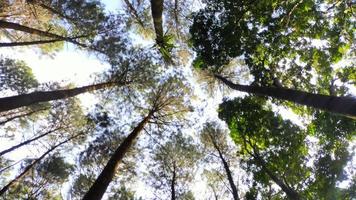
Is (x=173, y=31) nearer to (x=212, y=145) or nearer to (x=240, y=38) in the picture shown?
(x=212, y=145)

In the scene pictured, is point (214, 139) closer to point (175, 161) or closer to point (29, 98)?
point (175, 161)

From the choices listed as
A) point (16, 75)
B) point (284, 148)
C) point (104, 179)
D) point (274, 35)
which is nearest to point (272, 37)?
point (274, 35)

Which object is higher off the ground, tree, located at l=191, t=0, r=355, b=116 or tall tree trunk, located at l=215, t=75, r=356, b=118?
tree, located at l=191, t=0, r=355, b=116

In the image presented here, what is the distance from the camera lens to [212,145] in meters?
19.6

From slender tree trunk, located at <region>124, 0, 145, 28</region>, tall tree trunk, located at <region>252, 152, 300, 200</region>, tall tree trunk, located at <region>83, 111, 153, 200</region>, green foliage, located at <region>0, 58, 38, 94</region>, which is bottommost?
tall tree trunk, located at <region>83, 111, 153, 200</region>

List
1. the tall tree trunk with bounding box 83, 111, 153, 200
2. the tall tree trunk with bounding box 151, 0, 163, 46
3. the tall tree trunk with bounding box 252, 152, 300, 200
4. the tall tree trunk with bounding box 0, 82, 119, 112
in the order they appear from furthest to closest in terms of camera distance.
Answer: the tall tree trunk with bounding box 151, 0, 163, 46, the tall tree trunk with bounding box 252, 152, 300, 200, the tall tree trunk with bounding box 83, 111, 153, 200, the tall tree trunk with bounding box 0, 82, 119, 112

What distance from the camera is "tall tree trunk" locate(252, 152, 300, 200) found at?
11453mm

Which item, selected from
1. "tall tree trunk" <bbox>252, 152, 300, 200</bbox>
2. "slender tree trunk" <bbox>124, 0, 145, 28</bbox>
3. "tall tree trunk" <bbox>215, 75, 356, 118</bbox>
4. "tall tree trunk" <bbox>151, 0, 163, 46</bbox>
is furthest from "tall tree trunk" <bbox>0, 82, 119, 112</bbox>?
"tall tree trunk" <bbox>252, 152, 300, 200</bbox>

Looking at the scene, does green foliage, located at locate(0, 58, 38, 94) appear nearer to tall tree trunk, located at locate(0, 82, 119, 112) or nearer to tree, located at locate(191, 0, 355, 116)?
tall tree trunk, located at locate(0, 82, 119, 112)

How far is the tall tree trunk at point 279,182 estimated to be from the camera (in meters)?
11.5

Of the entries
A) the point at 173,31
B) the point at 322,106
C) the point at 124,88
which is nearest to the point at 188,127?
the point at 124,88

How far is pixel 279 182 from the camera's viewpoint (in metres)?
12.1

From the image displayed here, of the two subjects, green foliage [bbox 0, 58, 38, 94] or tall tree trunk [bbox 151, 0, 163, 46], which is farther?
green foliage [bbox 0, 58, 38, 94]

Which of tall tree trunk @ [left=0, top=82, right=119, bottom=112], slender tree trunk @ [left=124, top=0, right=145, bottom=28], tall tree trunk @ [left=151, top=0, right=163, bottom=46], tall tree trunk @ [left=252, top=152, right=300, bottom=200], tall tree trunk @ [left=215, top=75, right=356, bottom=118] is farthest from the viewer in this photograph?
slender tree trunk @ [left=124, top=0, right=145, bottom=28]
